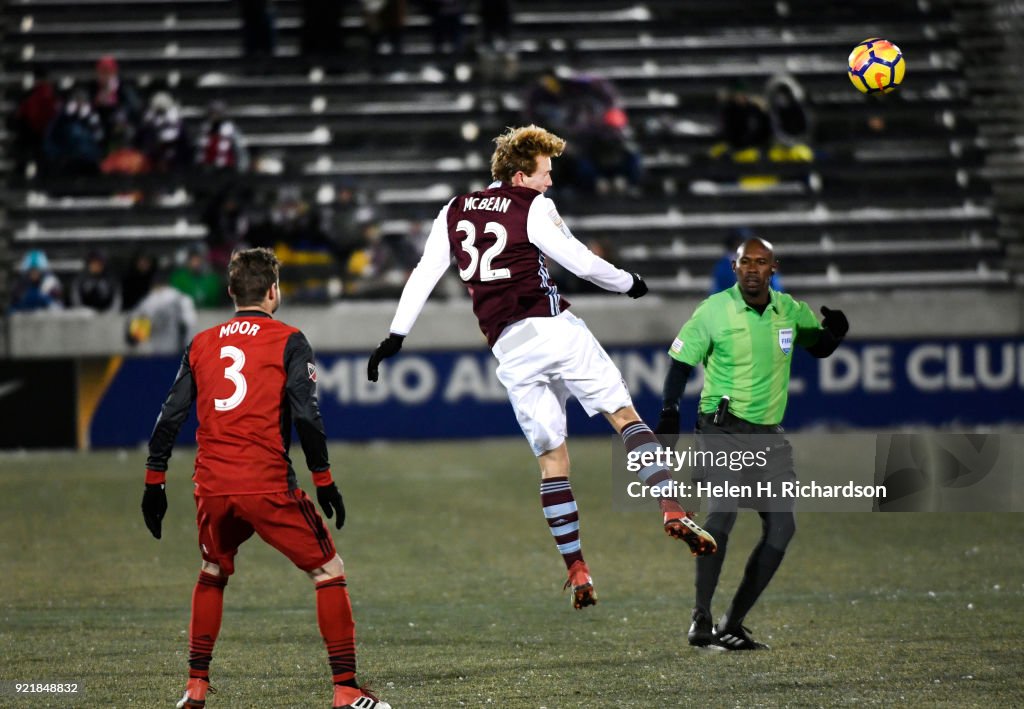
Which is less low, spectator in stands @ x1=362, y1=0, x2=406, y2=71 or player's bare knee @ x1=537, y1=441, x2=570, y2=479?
spectator in stands @ x1=362, y1=0, x2=406, y2=71

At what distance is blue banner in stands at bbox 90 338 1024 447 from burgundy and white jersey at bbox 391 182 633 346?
390 inches

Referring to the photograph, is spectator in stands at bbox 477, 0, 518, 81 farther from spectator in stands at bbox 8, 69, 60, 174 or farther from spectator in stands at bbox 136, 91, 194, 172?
spectator in stands at bbox 8, 69, 60, 174

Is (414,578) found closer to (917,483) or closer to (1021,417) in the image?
(917,483)

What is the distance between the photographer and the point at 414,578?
9766 mm

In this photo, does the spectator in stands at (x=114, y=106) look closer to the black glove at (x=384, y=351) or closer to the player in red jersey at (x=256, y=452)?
the black glove at (x=384, y=351)

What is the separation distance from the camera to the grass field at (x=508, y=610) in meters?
6.56

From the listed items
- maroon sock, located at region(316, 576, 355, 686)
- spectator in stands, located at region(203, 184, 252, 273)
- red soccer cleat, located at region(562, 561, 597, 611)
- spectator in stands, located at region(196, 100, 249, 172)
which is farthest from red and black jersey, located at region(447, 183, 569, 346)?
spectator in stands, located at region(196, 100, 249, 172)

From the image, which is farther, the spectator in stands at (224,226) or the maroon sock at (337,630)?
the spectator in stands at (224,226)

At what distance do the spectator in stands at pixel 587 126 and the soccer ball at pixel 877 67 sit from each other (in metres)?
9.77

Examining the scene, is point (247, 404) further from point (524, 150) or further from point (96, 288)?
point (96, 288)

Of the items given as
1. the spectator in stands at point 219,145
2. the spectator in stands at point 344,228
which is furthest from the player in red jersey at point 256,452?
the spectator in stands at point 219,145

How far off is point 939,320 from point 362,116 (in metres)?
8.41

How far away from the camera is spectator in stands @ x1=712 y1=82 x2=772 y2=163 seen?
21281 millimetres
